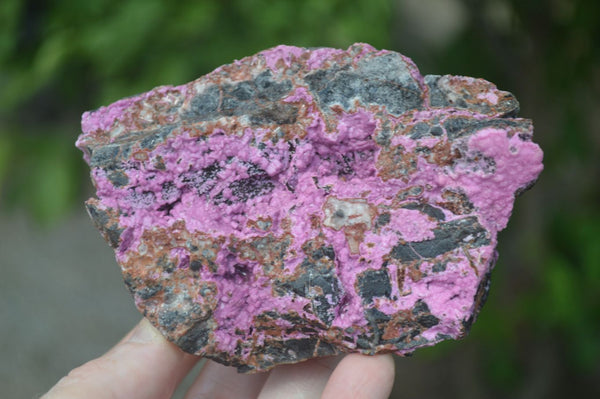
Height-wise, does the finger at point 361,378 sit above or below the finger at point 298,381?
above

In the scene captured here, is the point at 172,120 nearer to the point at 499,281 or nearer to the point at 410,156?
the point at 410,156

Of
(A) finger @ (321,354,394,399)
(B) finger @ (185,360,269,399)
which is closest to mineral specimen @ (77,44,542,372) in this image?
(A) finger @ (321,354,394,399)

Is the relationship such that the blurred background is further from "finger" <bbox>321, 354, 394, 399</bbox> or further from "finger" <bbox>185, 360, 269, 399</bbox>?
"finger" <bbox>321, 354, 394, 399</bbox>

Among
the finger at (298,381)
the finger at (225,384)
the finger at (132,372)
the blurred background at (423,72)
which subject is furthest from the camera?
the blurred background at (423,72)

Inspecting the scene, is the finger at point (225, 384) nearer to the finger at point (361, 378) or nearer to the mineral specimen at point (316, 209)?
the mineral specimen at point (316, 209)

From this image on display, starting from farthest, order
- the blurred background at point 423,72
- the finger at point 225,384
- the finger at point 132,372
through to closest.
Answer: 1. the blurred background at point 423,72
2. the finger at point 225,384
3. the finger at point 132,372

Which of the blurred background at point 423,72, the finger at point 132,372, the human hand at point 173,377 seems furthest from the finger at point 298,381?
the blurred background at point 423,72

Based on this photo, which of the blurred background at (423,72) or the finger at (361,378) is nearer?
the finger at (361,378)
